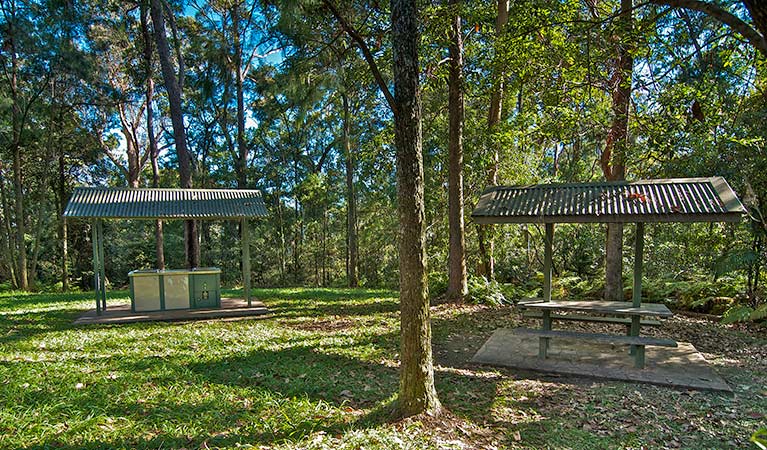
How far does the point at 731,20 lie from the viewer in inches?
101

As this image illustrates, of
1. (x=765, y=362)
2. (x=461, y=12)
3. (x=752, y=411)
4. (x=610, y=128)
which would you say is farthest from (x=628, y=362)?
(x=461, y=12)

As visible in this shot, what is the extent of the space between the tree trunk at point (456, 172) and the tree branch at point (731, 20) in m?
6.37

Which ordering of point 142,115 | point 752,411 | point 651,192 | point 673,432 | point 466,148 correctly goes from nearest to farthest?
point 673,432, point 752,411, point 651,192, point 466,148, point 142,115

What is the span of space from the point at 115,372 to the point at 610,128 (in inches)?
374

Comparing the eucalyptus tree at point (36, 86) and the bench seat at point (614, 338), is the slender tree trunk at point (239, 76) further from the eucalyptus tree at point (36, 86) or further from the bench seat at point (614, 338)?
the bench seat at point (614, 338)

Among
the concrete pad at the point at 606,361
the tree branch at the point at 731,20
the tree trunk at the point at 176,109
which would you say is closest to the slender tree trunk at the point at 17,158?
the tree trunk at the point at 176,109

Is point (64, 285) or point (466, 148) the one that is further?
point (64, 285)

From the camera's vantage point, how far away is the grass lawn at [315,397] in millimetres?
3330

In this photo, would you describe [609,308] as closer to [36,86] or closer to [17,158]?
[17,158]

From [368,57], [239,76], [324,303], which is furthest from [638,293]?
[239,76]

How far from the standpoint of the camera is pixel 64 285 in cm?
1781

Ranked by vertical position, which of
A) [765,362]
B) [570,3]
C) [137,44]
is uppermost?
[137,44]

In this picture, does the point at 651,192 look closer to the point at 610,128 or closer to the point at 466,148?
the point at 610,128

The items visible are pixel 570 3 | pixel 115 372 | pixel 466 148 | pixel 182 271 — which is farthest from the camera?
pixel 466 148
